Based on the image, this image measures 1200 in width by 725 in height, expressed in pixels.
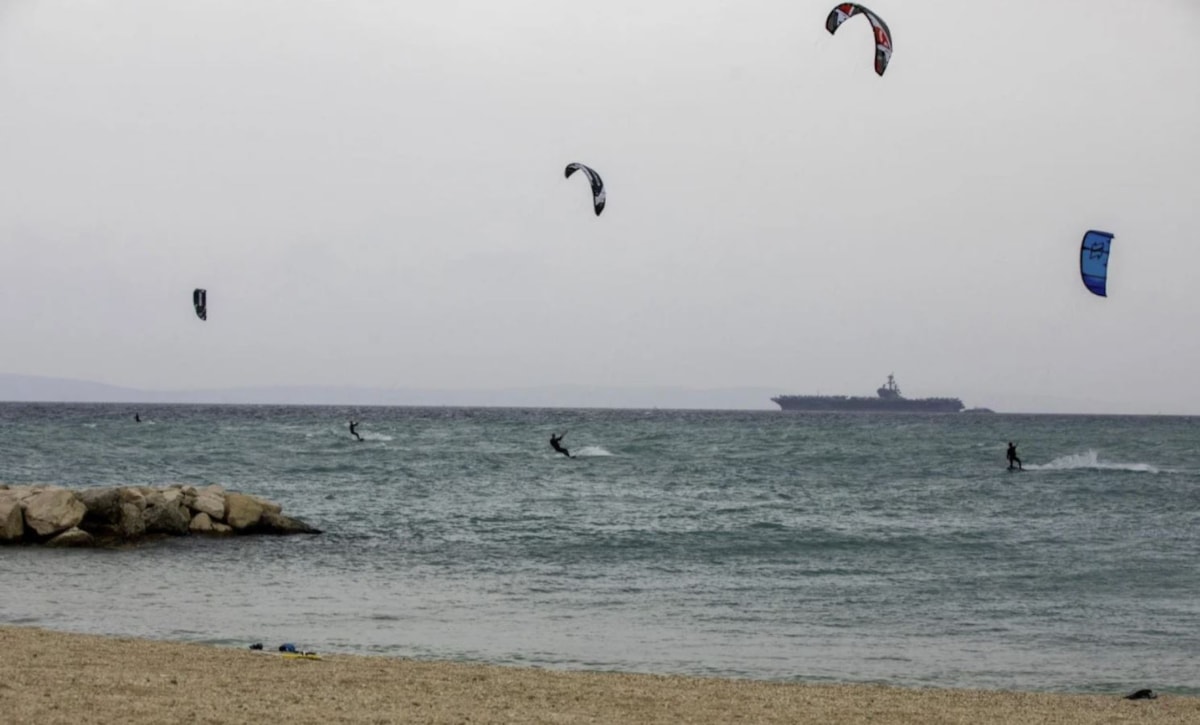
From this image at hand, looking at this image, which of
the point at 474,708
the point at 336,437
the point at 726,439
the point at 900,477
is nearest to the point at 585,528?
the point at 474,708

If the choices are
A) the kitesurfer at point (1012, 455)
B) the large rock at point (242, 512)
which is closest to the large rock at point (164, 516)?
the large rock at point (242, 512)

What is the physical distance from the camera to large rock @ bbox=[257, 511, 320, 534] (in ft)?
68.6

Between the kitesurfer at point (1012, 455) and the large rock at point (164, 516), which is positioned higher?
the kitesurfer at point (1012, 455)

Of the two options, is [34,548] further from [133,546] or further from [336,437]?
[336,437]

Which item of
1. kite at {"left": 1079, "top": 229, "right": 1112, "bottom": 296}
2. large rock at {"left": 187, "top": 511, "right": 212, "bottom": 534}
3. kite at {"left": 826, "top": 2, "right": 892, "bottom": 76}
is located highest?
kite at {"left": 826, "top": 2, "right": 892, "bottom": 76}

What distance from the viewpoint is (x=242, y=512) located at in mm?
20750

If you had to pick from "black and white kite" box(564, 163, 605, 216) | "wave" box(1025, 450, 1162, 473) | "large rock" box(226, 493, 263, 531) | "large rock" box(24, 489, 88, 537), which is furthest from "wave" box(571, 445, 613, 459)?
"large rock" box(24, 489, 88, 537)

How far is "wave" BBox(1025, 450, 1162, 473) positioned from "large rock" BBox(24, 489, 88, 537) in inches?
1422

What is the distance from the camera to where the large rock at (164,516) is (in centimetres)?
1981

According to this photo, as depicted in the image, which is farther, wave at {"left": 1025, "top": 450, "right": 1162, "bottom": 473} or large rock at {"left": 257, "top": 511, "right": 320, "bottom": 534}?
wave at {"left": 1025, "top": 450, "right": 1162, "bottom": 473}

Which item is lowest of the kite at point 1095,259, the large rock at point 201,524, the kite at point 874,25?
the large rock at point 201,524

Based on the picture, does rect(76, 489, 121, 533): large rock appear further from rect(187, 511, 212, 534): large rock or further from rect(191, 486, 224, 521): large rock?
rect(191, 486, 224, 521): large rock

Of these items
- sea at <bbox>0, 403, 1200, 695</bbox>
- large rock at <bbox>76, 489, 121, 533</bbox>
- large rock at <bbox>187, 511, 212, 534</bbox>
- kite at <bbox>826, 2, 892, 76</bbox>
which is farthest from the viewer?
large rock at <bbox>187, 511, 212, 534</bbox>

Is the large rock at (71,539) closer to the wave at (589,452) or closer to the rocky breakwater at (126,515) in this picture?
the rocky breakwater at (126,515)
